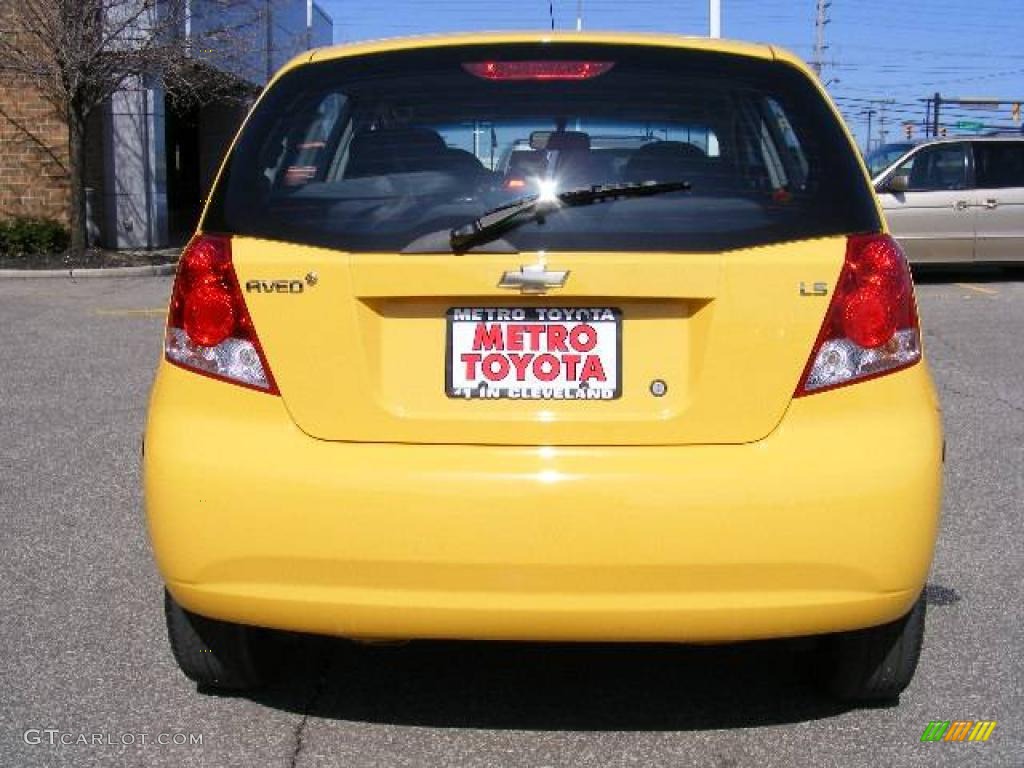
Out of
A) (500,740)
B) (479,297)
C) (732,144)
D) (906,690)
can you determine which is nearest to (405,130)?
(479,297)

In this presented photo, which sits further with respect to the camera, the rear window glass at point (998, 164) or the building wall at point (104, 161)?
the building wall at point (104, 161)

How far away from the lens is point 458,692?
375cm

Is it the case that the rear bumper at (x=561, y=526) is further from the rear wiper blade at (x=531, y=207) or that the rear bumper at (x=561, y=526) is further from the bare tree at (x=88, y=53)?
the bare tree at (x=88, y=53)

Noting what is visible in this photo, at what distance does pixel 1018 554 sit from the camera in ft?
16.5

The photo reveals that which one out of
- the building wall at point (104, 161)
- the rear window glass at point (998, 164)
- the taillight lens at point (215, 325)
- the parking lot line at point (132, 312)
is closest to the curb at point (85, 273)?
the building wall at point (104, 161)

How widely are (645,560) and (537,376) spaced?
468 millimetres

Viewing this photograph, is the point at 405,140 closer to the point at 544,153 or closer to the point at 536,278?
the point at 544,153

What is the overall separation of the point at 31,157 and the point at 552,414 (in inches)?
700

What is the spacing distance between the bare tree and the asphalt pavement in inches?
485

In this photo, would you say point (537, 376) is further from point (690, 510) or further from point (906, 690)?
point (906, 690)

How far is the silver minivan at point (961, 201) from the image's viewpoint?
1551 cm

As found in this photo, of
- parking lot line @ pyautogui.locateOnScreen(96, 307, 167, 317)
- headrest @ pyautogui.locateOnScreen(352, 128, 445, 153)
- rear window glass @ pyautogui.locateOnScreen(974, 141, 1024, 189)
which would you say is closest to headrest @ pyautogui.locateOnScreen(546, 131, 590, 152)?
headrest @ pyautogui.locateOnScreen(352, 128, 445, 153)

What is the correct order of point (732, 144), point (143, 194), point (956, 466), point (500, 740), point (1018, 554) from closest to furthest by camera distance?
point (500, 740)
point (732, 144)
point (1018, 554)
point (956, 466)
point (143, 194)

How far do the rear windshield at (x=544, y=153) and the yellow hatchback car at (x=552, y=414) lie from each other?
12 mm
